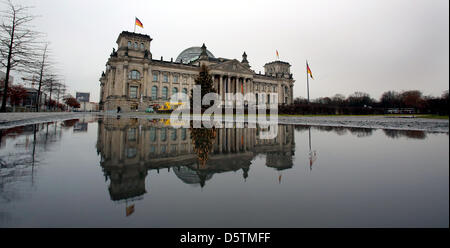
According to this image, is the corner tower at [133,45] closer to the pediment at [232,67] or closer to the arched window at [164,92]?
the arched window at [164,92]

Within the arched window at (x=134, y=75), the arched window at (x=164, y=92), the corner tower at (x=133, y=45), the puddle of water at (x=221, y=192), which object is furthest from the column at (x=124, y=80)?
the puddle of water at (x=221, y=192)

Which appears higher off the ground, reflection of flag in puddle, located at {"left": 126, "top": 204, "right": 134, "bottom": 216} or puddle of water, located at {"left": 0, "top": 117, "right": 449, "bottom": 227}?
puddle of water, located at {"left": 0, "top": 117, "right": 449, "bottom": 227}

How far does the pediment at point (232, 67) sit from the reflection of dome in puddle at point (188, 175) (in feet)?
182

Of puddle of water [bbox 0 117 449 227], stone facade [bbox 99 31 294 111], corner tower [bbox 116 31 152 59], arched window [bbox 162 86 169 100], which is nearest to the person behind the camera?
puddle of water [bbox 0 117 449 227]

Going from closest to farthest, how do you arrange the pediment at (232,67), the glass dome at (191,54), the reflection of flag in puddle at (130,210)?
the reflection of flag in puddle at (130,210), the pediment at (232,67), the glass dome at (191,54)

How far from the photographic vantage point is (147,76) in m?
49.4

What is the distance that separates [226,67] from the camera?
5816cm

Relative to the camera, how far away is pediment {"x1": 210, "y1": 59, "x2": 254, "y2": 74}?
56.8m

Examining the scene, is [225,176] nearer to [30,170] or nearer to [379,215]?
[379,215]

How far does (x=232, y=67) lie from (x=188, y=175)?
5897 centimetres

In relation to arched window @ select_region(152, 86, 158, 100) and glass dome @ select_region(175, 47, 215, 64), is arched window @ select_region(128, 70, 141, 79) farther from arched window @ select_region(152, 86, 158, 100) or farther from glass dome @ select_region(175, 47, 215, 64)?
glass dome @ select_region(175, 47, 215, 64)

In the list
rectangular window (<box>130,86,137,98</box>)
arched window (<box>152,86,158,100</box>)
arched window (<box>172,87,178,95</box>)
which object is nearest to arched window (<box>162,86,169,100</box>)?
arched window (<box>172,87,178,95</box>)

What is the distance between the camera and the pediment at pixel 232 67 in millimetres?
56834

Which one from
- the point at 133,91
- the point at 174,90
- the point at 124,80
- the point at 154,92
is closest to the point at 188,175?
the point at 124,80
